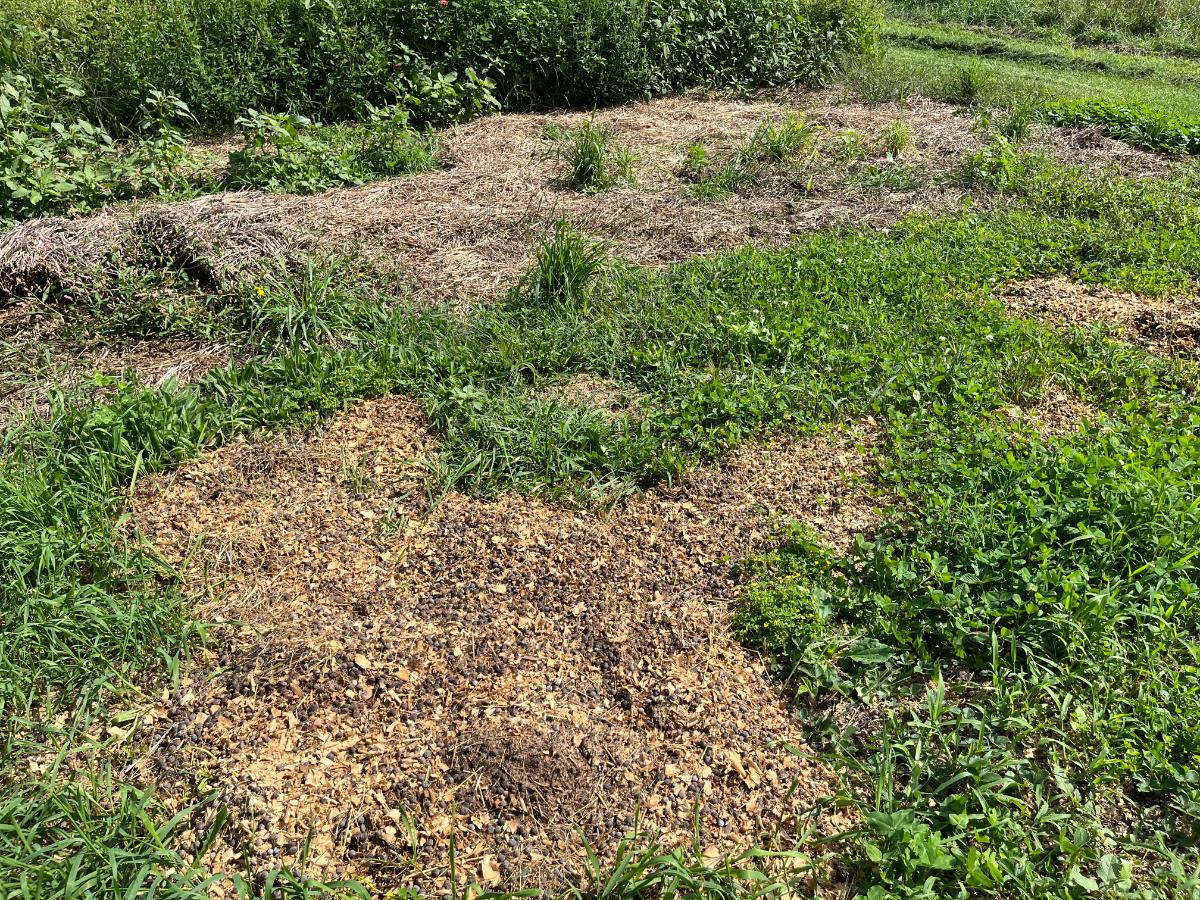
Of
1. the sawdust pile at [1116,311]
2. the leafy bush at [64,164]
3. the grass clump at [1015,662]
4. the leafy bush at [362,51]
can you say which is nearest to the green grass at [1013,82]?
the leafy bush at [362,51]

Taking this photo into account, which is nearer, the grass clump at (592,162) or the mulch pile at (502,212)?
the mulch pile at (502,212)

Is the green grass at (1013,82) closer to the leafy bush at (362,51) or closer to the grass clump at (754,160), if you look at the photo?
the leafy bush at (362,51)

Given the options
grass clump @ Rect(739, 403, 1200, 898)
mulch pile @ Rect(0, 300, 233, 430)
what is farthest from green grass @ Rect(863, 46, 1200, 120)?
mulch pile @ Rect(0, 300, 233, 430)

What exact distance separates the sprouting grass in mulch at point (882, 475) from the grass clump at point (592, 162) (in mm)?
1136

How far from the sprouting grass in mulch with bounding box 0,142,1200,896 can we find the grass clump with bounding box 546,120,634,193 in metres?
1.14

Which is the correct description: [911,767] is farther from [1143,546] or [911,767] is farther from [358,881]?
[358,881]

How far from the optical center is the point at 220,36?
666 centimetres

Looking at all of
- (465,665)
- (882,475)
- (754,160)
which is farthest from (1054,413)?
(754,160)

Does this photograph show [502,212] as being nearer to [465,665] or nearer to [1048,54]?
[465,665]

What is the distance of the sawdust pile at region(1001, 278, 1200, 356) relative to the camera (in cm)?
450

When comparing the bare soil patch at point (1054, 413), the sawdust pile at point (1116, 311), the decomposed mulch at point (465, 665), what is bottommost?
the decomposed mulch at point (465, 665)

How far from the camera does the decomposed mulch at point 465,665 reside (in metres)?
2.34

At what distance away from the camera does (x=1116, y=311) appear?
4730 millimetres

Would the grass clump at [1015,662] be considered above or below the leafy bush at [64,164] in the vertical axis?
below
